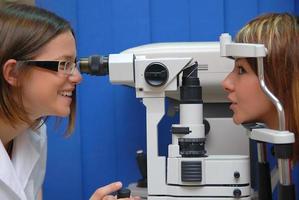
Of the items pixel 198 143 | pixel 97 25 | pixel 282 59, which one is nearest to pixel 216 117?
pixel 198 143

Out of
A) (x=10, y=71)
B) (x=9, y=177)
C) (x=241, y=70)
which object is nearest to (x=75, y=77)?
(x=10, y=71)

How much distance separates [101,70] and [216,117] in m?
0.43

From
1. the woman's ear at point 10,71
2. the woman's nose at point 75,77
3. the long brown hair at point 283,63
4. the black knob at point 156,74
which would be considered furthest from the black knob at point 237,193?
the woman's ear at point 10,71

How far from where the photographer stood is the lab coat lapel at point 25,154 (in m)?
1.17

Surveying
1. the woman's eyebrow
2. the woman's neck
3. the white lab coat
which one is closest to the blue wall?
the white lab coat

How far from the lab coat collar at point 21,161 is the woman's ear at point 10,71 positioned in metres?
0.17

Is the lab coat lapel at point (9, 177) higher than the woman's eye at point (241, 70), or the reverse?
the woman's eye at point (241, 70)

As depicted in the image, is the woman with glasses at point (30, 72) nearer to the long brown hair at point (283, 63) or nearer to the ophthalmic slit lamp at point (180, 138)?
the ophthalmic slit lamp at point (180, 138)

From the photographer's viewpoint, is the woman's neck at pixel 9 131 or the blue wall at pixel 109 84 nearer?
the woman's neck at pixel 9 131

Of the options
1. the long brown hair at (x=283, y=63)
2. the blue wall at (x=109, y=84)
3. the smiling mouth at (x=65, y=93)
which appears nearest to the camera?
the long brown hair at (x=283, y=63)

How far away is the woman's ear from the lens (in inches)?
39.3

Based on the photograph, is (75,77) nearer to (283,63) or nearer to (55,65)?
(55,65)

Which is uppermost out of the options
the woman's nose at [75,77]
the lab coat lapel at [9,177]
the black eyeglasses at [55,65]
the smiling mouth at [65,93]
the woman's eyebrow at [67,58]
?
the woman's eyebrow at [67,58]

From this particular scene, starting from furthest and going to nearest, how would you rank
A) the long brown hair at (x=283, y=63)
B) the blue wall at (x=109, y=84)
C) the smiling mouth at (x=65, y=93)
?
1. the blue wall at (x=109, y=84)
2. the smiling mouth at (x=65, y=93)
3. the long brown hair at (x=283, y=63)
